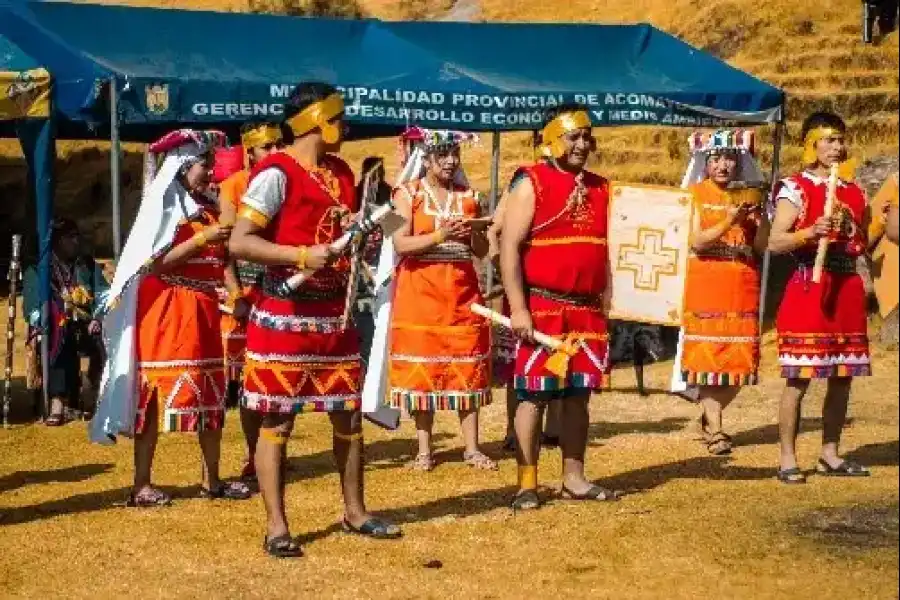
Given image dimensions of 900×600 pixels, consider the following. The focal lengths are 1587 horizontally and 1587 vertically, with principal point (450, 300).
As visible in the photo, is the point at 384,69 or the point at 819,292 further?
the point at 384,69

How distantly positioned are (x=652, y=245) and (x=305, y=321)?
258cm

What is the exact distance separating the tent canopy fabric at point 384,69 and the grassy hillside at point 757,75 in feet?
15.2

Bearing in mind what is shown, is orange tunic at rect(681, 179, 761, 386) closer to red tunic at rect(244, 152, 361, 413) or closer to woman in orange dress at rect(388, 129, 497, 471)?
woman in orange dress at rect(388, 129, 497, 471)

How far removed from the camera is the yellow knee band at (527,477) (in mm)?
8172

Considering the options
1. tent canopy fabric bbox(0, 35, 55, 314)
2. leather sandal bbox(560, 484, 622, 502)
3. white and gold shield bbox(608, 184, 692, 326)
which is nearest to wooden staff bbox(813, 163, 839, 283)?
white and gold shield bbox(608, 184, 692, 326)

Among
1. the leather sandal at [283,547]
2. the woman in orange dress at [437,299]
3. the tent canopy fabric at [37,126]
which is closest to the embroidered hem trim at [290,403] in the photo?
the leather sandal at [283,547]

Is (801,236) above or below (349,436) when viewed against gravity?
above

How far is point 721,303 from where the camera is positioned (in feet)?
32.3

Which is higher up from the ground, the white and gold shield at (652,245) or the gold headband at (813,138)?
the gold headband at (813,138)

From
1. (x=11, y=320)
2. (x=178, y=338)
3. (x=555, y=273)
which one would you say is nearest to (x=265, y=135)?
(x=178, y=338)

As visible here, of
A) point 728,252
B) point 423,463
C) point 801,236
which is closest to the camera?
point 801,236

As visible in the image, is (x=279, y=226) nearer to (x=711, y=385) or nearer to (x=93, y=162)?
(x=711, y=385)

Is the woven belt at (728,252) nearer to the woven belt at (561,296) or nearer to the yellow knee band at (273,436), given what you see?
the woven belt at (561,296)

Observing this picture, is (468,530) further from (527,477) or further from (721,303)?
(721,303)
